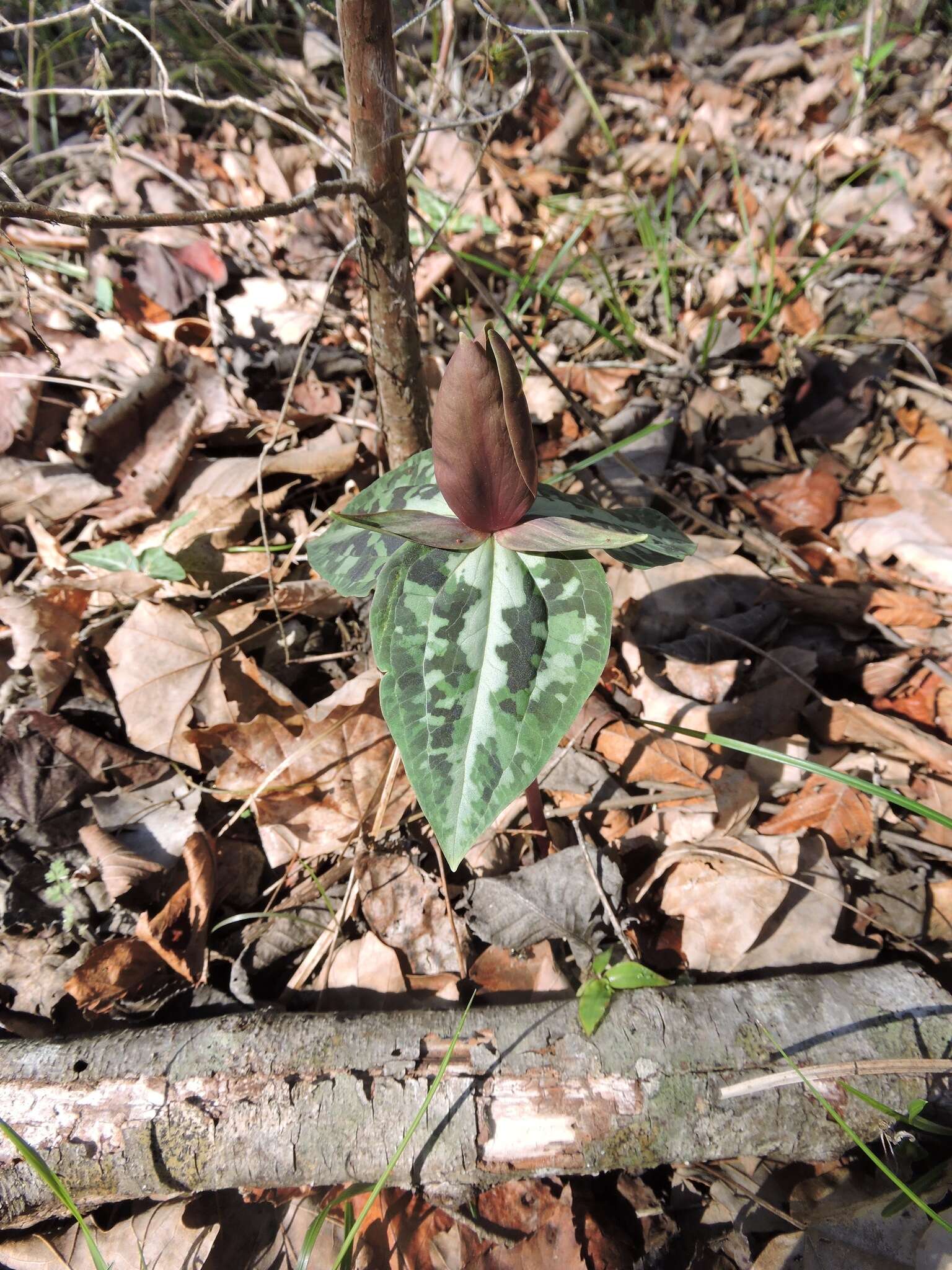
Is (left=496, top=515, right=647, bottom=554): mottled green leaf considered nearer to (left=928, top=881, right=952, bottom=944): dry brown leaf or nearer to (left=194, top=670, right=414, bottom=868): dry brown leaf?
(left=194, top=670, right=414, bottom=868): dry brown leaf

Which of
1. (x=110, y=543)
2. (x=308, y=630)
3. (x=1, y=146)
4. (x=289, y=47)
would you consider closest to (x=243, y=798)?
(x=308, y=630)

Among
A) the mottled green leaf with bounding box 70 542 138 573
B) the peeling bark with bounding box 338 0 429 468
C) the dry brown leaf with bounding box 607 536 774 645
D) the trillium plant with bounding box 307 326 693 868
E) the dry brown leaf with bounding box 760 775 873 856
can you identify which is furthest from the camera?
the dry brown leaf with bounding box 607 536 774 645

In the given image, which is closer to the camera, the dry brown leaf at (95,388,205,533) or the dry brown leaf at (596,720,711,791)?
the dry brown leaf at (596,720,711,791)

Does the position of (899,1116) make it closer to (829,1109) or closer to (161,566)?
(829,1109)

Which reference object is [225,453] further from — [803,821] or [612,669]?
[803,821]

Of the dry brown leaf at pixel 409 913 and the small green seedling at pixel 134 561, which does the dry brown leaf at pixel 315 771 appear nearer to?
the dry brown leaf at pixel 409 913

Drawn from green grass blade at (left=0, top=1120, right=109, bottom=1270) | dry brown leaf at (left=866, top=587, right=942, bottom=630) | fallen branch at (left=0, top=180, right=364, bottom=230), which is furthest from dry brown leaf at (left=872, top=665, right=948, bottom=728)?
green grass blade at (left=0, top=1120, right=109, bottom=1270)

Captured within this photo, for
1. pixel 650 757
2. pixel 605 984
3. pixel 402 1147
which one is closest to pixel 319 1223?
pixel 402 1147
